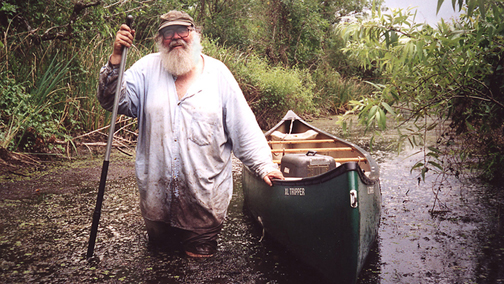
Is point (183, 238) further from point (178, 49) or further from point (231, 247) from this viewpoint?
point (178, 49)

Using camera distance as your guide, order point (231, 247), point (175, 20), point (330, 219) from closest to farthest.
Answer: point (330, 219)
point (175, 20)
point (231, 247)

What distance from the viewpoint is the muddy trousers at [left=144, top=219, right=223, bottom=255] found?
341 centimetres

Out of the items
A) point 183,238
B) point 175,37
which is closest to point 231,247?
point 183,238

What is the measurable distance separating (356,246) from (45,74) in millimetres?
5225

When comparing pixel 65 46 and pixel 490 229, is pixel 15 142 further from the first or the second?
pixel 490 229

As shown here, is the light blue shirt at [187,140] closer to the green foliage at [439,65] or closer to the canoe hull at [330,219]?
the canoe hull at [330,219]

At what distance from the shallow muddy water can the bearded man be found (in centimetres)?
32

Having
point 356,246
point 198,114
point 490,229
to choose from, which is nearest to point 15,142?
point 198,114

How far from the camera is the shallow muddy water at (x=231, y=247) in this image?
3113mm

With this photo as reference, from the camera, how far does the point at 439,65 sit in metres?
3.99

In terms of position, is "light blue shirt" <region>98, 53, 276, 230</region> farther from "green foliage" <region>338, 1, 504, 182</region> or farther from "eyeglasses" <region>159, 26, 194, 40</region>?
"green foliage" <region>338, 1, 504, 182</region>

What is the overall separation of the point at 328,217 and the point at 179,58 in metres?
1.55

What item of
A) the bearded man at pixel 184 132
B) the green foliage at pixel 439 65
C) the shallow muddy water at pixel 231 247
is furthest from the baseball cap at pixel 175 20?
the shallow muddy water at pixel 231 247

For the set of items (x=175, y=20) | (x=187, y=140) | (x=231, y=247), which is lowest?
(x=231, y=247)
